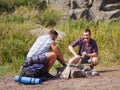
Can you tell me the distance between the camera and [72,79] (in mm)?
9039

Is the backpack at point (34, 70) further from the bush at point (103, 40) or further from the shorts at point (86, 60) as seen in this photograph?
the bush at point (103, 40)

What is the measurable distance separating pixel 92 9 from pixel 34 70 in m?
11.6

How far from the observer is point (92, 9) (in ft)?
65.3

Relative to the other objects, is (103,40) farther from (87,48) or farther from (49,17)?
(49,17)

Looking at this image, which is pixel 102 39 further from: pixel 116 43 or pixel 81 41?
pixel 81 41

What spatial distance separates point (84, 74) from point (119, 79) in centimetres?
81

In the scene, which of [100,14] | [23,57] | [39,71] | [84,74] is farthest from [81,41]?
[100,14]

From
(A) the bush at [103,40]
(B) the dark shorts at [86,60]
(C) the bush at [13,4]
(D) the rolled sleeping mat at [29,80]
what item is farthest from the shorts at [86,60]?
(C) the bush at [13,4]

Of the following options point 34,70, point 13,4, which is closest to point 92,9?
point 13,4

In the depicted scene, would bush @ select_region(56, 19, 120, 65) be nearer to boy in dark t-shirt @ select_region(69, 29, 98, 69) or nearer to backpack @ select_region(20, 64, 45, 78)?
boy in dark t-shirt @ select_region(69, 29, 98, 69)

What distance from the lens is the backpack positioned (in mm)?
8727

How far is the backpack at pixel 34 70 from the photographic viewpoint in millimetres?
8727

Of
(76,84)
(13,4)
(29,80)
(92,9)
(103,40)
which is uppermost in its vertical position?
(13,4)

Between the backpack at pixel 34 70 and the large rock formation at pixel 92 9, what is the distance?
10508mm
